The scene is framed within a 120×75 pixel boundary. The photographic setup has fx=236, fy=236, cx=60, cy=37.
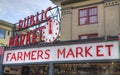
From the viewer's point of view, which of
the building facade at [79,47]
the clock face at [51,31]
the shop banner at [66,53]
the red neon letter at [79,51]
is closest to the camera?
the shop banner at [66,53]

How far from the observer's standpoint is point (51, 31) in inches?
995

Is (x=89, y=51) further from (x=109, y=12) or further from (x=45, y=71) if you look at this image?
(x=45, y=71)

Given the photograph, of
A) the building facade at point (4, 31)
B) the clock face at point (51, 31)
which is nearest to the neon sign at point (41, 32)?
the clock face at point (51, 31)

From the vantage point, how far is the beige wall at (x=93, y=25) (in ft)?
75.3

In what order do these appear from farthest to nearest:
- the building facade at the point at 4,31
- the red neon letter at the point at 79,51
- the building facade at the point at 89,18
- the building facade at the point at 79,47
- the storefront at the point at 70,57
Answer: the building facade at the point at 4,31, the building facade at the point at 89,18, the red neon letter at the point at 79,51, the building facade at the point at 79,47, the storefront at the point at 70,57

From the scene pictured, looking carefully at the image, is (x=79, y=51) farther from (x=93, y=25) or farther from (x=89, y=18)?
(x=89, y=18)

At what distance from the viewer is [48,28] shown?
2570cm

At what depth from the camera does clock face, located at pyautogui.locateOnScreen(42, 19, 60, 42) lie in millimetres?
25078

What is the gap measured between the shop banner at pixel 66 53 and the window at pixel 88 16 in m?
6.65

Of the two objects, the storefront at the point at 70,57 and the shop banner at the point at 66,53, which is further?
the storefront at the point at 70,57

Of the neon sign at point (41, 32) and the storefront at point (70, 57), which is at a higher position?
the neon sign at point (41, 32)

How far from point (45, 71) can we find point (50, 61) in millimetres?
7506

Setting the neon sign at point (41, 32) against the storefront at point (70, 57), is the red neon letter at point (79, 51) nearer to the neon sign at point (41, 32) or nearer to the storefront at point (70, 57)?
the storefront at point (70, 57)

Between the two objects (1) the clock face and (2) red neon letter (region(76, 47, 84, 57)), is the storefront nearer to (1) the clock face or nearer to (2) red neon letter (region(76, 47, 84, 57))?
(2) red neon letter (region(76, 47, 84, 57))
